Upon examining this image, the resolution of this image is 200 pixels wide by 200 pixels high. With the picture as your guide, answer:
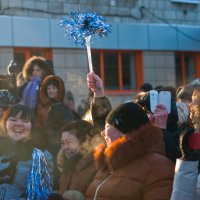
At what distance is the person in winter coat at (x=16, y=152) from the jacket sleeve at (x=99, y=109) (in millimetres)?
489

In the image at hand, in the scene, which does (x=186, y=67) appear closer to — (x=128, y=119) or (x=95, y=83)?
(x=95, y=83)

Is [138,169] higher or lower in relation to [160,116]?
lower

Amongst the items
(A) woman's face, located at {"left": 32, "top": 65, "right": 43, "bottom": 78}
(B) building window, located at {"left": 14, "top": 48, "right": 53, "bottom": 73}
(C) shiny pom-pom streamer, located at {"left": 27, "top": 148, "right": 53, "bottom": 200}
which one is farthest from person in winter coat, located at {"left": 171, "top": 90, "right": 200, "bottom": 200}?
(B) building window, located at {"left": 14, "top": 48, "right": 53, "bottom": 73}

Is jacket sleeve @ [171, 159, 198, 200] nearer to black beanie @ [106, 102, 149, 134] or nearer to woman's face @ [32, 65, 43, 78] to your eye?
black beanie @ [106, 102, 149, 134]

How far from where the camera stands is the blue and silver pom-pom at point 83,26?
4363mm

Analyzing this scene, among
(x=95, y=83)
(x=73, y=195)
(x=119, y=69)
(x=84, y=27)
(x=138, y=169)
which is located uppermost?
(x=84, y=27)

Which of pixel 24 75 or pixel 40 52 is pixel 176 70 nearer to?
pixel 40 52

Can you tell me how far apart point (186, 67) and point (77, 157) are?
10.6m

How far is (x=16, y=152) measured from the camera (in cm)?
452

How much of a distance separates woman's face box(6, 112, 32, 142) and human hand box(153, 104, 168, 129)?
1145 mm

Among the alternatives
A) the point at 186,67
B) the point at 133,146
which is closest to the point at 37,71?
the point at 133,146

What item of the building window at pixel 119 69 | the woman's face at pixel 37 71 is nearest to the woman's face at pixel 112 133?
the woman's face at pixel 37 71

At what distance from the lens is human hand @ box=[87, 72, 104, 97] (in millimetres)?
4449

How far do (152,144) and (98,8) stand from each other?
388 inches
